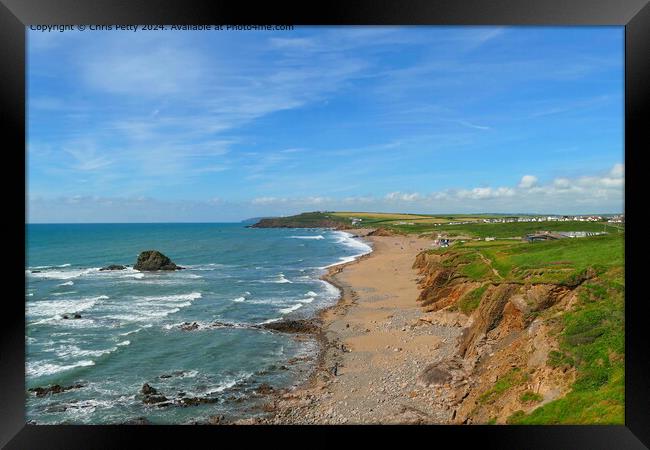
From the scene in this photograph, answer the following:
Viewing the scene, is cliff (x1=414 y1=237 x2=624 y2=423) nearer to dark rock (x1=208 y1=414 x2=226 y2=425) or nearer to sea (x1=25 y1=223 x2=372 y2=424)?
sea (x1=25 y1=223 x2=372 y2=424)

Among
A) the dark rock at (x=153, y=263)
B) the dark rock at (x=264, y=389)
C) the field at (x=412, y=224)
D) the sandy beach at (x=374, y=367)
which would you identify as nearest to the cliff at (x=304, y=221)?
the field at (x=412, y=224)

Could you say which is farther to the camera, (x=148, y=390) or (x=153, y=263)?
(x=153, y=263)

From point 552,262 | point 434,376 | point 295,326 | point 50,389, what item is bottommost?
point 50,389

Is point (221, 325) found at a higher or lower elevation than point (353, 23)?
lower

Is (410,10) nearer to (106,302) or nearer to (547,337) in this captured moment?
(547,337)

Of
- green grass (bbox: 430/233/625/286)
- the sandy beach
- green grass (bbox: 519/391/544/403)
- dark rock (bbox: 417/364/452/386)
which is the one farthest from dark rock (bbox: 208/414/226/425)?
green grass (bbox: 430/233/625/286)

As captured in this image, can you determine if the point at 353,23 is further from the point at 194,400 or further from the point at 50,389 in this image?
the point at 50,389

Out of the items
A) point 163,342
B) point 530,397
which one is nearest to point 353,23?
point 530,397
